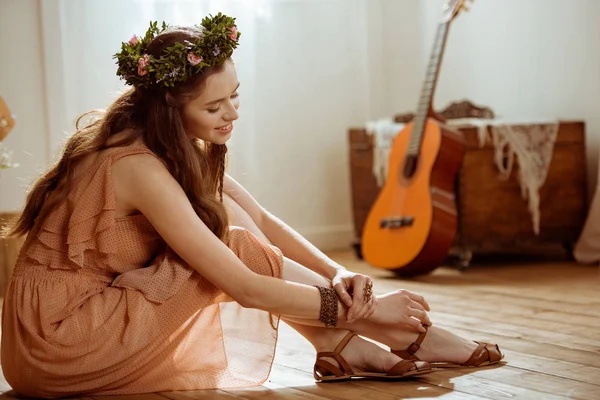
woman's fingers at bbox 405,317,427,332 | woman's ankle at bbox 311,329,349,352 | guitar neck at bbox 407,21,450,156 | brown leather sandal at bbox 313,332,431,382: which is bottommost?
brown leather sandal at bbox 313,332,431,382

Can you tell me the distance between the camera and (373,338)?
6.31 feet

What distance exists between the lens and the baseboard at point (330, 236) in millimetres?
4383

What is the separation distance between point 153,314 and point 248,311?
0.70 ft

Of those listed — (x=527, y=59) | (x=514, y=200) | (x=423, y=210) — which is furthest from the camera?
(x=527, y=59)

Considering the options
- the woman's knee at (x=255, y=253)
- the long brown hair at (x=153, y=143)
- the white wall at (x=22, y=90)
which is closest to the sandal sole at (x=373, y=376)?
the woman's knee at (x=255, y=253)

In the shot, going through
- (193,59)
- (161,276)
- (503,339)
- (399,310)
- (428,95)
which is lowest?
(503,339)

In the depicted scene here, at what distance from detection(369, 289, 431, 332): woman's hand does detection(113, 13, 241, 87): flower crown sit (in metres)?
0.60

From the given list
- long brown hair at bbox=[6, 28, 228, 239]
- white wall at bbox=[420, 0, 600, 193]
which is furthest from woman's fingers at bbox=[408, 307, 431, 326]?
white wall at bbox=[420, 0, 600, 193]

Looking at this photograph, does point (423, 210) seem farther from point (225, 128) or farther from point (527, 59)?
point (225, 128)

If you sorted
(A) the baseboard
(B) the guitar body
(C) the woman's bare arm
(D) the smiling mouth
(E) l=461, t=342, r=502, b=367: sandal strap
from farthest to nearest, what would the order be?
1. (A) the baseboard
2. (B) the guitar body
3. (E) l=461, t=342, r=502, b=367: sandal strap
4. (D) the smiling mouth
5. (C) the woman's bare arm

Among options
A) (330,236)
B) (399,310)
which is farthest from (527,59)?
(399,310)

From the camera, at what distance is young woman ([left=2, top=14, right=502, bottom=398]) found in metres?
1.75

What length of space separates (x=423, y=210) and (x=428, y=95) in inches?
18.5

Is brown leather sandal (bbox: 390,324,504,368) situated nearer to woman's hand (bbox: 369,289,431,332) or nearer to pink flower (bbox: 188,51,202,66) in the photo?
woman's hand (bbox: 369,289,431,332)
